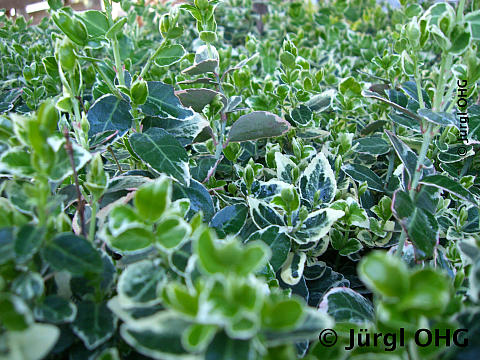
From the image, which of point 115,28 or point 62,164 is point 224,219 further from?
point 115,28

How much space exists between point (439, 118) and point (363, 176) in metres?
0.38

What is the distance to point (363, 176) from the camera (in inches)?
46.0

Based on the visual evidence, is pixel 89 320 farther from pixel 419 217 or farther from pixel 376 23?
pixel 376 23

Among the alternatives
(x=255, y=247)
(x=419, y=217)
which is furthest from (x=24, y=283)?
(x=419, y=217)

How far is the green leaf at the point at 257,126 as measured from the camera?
102cm

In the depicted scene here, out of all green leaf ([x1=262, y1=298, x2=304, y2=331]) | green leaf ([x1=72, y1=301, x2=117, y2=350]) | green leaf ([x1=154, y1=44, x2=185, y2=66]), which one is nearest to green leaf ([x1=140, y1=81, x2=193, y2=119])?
green leaf ([x1=154, y1=44, x2=185, y2=66])

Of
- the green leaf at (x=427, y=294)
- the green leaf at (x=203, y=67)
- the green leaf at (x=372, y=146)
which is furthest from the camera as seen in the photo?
the green leaf at (x=372, y=146)

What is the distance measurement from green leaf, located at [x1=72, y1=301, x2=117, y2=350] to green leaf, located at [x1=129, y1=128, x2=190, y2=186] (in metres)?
0.32

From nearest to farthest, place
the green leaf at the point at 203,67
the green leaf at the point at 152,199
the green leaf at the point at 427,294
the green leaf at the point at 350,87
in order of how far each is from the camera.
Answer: the green leaf at the point at 427,294, the green leaf at the point at 152,199, the green leaf at the point at 203,67, the green leaf at the point at 350,87

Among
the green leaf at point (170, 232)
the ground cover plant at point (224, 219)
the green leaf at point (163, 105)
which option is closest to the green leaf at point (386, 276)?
the ground cover plant at point (224, 219)

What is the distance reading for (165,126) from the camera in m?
0.98

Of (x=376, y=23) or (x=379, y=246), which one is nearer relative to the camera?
(x=379, y=246)

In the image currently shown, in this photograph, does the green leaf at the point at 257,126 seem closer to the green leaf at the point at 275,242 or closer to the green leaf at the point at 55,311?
the green leaf at the point at 275,242

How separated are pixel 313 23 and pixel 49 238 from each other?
8.93 feet
